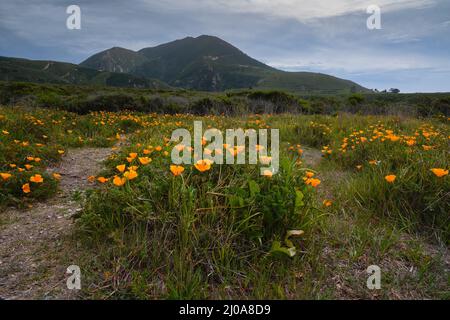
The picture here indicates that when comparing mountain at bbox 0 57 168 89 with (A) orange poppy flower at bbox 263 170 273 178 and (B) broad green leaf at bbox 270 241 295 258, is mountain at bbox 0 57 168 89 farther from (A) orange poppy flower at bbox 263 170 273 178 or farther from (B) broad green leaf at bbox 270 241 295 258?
(B) broad green leaf at bbox 270 241 295 258

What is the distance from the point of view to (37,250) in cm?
205

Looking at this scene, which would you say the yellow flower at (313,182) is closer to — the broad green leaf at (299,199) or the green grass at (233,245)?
the green grass at (233,245)

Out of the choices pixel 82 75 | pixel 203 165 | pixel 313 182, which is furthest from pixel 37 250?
A: pixel 82 75

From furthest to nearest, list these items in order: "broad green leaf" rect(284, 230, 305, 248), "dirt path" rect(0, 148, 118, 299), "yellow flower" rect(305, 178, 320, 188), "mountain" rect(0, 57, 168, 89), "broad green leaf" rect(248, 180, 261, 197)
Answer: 1. "mountain" rect(0, 57, 168, 89)
2. "yellow flower" rect(305, 178, 320, 188)
3. "broad green leaf" rect(248, 180, 261, 197)
4. "broad green leaf" rect(284, 230, 305, 248)
5. "dirt path" rect(0, 148, 118, 299)

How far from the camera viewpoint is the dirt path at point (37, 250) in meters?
1.67

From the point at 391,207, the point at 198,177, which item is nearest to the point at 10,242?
the point at 198,177

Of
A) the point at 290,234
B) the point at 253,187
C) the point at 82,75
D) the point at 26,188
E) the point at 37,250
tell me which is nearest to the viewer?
the point at 290,234

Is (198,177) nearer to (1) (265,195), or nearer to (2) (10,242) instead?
(1) (265,195)

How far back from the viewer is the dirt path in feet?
5.46

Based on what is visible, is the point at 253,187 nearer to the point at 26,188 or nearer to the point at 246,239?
the point at 246,239

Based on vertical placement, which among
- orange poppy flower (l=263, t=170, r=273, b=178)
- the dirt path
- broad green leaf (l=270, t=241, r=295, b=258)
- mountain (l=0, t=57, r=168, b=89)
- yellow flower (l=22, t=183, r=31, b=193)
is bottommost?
the dirt path

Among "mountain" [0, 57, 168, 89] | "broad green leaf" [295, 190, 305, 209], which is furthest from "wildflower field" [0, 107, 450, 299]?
"mountain" [0, 57, 168, 89]

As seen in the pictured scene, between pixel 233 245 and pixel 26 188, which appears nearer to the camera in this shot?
pixel 233 245

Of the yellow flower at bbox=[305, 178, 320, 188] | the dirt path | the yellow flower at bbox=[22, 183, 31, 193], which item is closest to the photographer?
the dirt path
